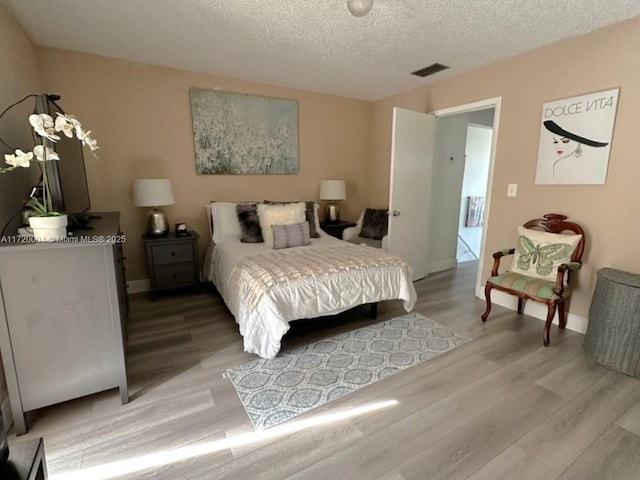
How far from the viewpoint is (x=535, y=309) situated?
3.04 meters

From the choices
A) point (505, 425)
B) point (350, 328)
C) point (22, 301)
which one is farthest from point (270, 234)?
point (505, 425)

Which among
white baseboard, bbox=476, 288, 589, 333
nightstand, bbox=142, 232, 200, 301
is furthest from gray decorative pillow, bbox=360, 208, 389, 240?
nightstand, bbox=142, 232, 200, 301

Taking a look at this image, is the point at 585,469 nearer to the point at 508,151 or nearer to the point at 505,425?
the point at 505,425

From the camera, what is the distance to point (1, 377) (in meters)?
1.68

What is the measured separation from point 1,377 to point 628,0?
4449mm

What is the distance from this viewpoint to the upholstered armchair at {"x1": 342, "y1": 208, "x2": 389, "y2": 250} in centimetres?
411

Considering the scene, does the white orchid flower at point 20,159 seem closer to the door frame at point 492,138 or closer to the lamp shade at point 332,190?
the lamp shade at point 332,190

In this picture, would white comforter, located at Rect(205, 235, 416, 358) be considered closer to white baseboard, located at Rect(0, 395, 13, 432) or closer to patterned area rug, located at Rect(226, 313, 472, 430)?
patterned area rug, located at Rect(226, 313, 472, 430)

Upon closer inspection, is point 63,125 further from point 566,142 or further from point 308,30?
point 566,142

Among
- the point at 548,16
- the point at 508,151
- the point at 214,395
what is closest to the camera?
the point at 214,395

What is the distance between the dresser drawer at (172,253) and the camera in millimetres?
3195

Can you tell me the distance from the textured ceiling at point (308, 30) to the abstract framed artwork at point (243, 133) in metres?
0.39

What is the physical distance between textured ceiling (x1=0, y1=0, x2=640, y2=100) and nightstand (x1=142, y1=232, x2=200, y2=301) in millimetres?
1813

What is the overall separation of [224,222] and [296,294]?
1652 mm
